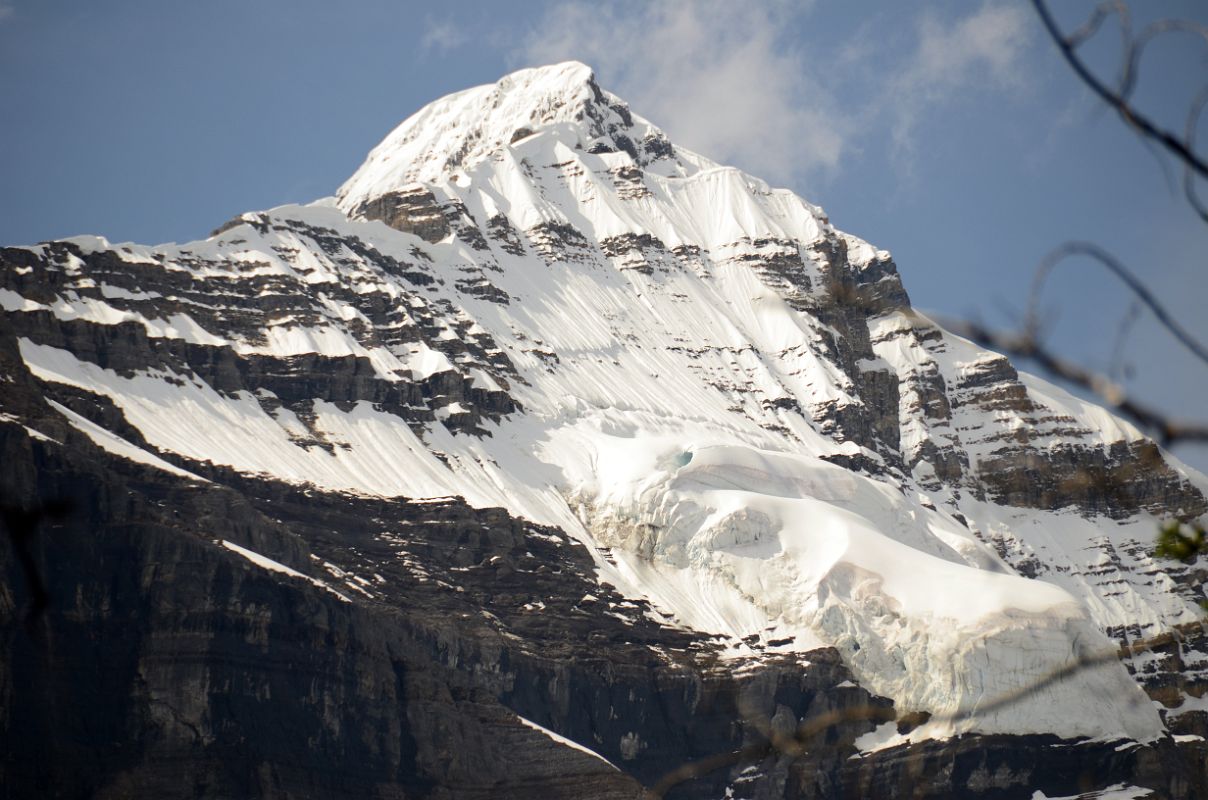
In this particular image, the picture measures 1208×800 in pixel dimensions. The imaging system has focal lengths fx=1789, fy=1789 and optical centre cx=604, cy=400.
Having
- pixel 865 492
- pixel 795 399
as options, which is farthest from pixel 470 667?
pixel 795 399

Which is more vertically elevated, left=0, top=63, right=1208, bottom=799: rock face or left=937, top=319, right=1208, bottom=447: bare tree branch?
left=0, top=63, right=1208, bottom=799: rock face

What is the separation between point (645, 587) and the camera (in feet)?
481

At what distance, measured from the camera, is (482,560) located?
14025 centimetres

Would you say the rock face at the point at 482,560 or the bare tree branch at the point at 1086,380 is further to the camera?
the rock face at the point at 482,560

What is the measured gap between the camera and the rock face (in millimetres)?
107062

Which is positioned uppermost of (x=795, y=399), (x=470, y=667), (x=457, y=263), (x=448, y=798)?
(x=457, y=263)

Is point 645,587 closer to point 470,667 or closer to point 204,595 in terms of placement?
point 470,667

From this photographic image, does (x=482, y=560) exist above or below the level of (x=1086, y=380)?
above

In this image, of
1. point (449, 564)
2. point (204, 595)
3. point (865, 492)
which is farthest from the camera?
point (865, 492)

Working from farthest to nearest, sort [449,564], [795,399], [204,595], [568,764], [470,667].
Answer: [795,399], [449,564], [470,667], [568,764], [204,595]

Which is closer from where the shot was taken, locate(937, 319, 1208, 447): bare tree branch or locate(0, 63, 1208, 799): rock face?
locate(937, 319, 1208, 447): bare tree branch

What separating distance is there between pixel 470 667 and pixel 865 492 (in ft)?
177

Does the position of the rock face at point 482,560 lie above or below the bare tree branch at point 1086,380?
above

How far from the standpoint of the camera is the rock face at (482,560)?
10706 centimetres
